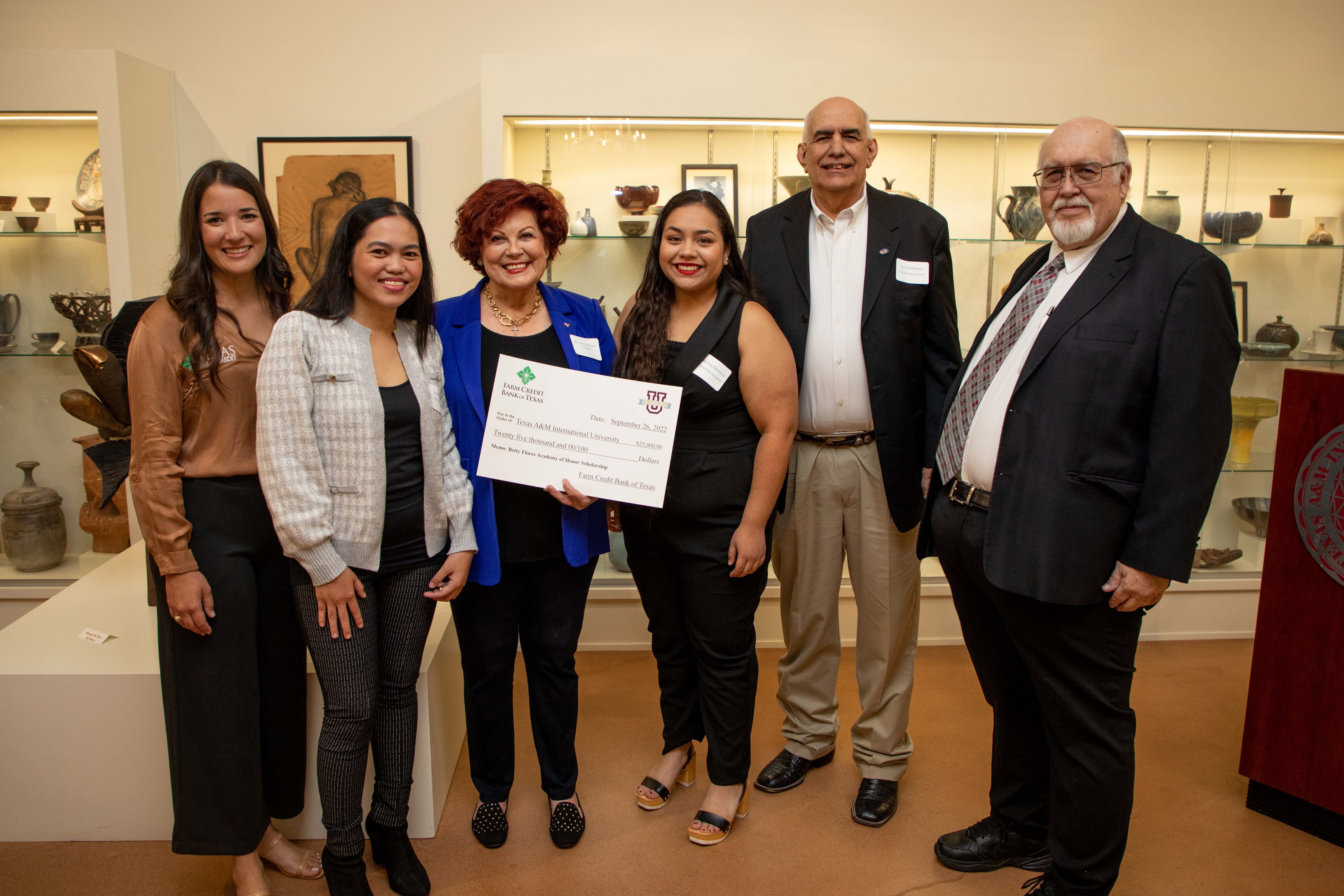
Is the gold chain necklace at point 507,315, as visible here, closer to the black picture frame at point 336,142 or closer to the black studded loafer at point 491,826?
the black studded loafer at point 491,826

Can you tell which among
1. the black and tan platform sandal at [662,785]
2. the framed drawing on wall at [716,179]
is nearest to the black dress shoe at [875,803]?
the black and tan platform sandal at [662,785]

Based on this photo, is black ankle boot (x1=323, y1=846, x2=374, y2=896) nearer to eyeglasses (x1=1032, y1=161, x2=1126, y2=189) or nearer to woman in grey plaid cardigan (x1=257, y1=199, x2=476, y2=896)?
woman in grey plaid cardigan (x1=257, y1=199, x2=476, y2=896)

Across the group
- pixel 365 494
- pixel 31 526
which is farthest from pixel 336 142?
pixel 365 494

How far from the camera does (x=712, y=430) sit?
2.20 meters

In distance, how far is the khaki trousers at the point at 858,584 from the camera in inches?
98.3

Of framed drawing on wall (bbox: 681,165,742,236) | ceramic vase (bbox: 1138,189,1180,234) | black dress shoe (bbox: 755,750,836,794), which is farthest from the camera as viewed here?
ceramic vase (bbox: 1138,189,1180,234)

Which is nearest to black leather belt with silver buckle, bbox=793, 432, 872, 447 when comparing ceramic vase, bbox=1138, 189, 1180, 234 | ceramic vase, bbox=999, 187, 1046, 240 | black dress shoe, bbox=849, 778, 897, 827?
black dress shoe, bbox=849, 778, 897, 827

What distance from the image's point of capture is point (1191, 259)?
1718mm

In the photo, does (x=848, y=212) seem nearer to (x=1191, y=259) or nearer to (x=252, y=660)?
(x=1191, y=259)

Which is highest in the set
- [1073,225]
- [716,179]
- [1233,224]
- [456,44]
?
[456,44]

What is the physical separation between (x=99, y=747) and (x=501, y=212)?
1925 mm

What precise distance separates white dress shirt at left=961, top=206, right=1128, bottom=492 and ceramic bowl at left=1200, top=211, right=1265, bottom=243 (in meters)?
2.43

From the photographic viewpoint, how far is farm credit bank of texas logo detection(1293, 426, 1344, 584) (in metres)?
2.33

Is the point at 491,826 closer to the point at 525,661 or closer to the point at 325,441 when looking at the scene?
the point at 525,661
